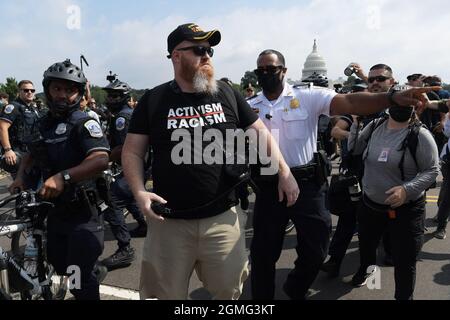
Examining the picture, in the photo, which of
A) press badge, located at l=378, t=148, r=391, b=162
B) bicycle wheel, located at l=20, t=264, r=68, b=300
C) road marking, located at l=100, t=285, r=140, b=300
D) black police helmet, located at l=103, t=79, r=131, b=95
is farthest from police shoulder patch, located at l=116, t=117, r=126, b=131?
press badge, located at l=378, t=148, r=391, b=162

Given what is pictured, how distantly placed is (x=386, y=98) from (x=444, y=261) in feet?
9.21

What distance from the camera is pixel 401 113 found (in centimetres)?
274

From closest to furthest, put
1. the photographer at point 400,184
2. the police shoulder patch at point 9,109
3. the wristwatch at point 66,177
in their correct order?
1. the wristwatch at point 66,177
2. the photographer at point 400,184
3. the police shoulder patch at point 9,109

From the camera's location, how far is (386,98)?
205cm

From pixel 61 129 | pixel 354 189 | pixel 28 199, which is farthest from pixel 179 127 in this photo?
pixel 354 189

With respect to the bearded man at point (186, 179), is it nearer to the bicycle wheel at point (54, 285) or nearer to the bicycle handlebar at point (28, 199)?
the bicycle handlebar at point (28, 199)

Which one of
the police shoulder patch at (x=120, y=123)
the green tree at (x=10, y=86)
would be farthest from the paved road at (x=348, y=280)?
the green tree at (x=10, y=86)

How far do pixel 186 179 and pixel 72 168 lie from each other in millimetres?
849

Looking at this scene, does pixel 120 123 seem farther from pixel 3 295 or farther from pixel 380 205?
pixel 380 205

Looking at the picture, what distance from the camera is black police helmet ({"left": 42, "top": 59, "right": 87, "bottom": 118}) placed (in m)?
2.53

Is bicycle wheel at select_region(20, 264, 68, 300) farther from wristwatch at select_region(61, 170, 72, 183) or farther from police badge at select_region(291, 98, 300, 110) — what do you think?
police badge at select_region(291, 98, 300, 110)

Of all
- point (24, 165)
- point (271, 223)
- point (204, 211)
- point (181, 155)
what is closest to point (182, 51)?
point (181, 155)

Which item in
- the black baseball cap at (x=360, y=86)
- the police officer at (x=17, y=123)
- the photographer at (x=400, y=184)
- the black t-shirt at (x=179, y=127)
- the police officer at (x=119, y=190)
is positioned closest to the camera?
the black t-shirt at (x=179, y=127)

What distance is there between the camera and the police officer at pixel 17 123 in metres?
5.12
